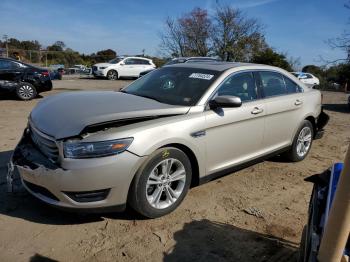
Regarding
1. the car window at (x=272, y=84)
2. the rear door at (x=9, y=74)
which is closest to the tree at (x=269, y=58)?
the rear door at (x=9, y=74)

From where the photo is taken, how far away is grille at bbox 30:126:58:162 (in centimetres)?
329

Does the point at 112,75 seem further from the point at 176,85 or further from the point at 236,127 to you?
the point at 236,127

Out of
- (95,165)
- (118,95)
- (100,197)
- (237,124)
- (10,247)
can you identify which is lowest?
(10,247)

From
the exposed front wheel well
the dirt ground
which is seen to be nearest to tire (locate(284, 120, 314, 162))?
the dirt ground

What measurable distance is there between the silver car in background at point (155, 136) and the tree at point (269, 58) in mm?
26704

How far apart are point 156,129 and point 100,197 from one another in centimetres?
83

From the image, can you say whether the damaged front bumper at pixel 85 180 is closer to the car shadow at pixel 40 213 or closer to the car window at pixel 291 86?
the car shadow at pixel 40 213

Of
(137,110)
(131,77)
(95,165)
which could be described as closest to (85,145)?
(95,165)

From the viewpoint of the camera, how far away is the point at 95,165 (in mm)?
3113

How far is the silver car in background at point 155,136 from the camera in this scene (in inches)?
125

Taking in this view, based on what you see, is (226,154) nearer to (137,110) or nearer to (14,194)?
(137,110)

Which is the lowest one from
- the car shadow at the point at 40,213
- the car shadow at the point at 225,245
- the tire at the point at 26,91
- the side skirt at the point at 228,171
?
the car shadow at the point at 225,245

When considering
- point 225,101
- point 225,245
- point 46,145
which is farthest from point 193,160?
point 46,145

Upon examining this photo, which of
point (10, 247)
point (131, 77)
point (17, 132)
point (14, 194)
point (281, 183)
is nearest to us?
point (10, 247)
